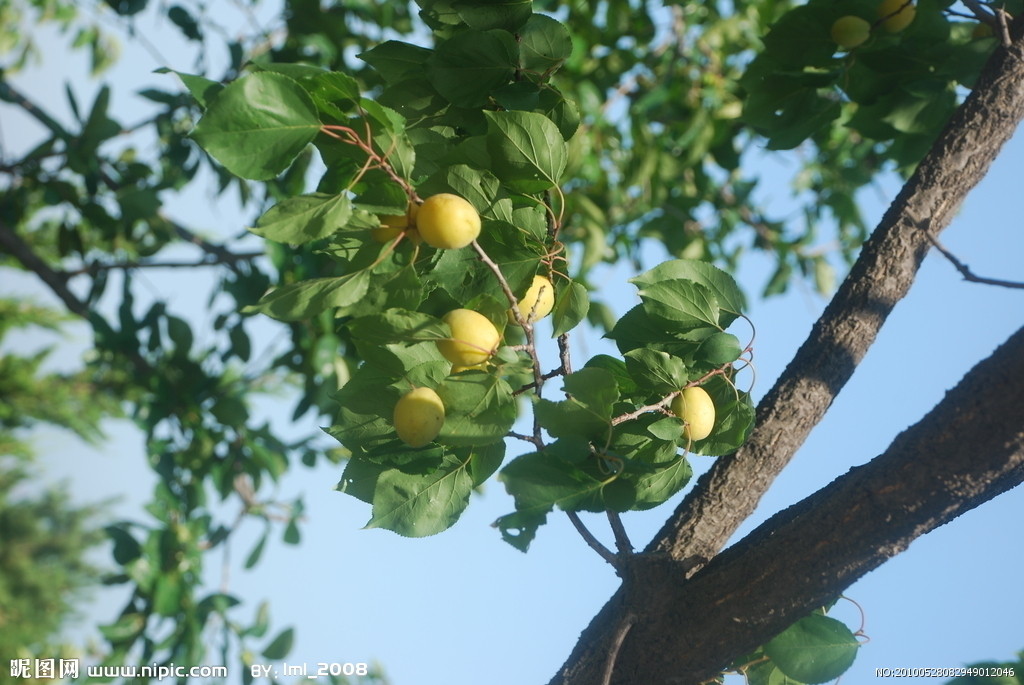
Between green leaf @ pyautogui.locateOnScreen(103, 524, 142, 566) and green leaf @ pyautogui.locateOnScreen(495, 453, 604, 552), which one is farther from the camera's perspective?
green leaf @ pyautogui.locateOnScreen(103, 524, 142, 566)

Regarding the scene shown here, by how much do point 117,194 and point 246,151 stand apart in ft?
4.17

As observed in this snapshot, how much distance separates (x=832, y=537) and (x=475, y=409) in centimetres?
27

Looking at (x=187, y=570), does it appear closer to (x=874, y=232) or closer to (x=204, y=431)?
(x=204, y=431)

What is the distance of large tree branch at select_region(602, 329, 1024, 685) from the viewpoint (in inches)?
22.3

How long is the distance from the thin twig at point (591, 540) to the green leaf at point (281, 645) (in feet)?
3.83

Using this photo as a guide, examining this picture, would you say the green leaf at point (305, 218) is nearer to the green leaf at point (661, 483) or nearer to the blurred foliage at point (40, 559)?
the green leaf at point (661, 483)

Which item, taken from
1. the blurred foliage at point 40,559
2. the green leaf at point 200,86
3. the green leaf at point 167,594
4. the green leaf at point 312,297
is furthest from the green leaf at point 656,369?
the blurred foliage at point 40,559

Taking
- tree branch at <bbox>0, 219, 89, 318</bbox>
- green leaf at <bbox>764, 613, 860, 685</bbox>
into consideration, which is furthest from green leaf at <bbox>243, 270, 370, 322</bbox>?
tree branch at <bbox>0, 219, 89, 318</bbox>

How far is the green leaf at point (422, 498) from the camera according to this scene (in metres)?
0.57

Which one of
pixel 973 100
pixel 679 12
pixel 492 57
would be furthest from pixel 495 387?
pixel 679 12

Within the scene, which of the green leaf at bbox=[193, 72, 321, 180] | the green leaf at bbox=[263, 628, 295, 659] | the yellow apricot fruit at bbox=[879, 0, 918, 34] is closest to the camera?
the green leaf at bbox=[193, 72, 321, 180]

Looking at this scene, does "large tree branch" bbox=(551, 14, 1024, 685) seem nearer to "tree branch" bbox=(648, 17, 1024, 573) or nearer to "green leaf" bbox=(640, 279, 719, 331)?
"tree branch" bbox=(648, 17, 1024, 573)

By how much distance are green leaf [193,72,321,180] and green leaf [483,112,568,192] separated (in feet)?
0.42

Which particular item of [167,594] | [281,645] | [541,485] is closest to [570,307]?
[541,485]
